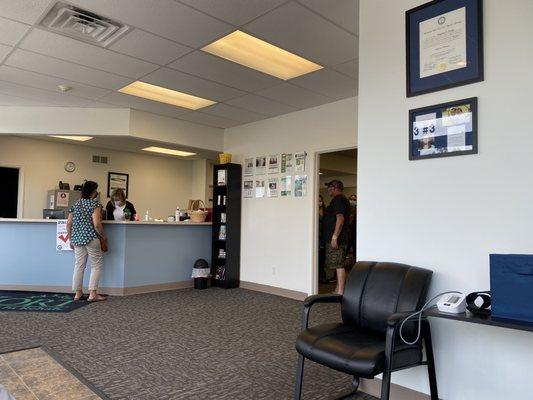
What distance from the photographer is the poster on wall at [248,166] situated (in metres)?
6.50

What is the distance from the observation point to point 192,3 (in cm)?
299

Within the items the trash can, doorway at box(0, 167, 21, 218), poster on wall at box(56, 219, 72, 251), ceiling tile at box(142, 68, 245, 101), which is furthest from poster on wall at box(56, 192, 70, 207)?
ceiling tile at box(142, 68, 245, 101)

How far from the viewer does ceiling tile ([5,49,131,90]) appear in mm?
4098

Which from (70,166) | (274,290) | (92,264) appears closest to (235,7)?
(92,264)

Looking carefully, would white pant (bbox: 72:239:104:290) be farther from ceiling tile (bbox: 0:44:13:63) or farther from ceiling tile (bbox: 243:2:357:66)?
ceiling tile (bbox: 243:2:357:66)

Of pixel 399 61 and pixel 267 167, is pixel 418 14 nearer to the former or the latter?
pixel 399 61

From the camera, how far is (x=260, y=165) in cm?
634

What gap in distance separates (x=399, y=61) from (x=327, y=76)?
6.66 feet

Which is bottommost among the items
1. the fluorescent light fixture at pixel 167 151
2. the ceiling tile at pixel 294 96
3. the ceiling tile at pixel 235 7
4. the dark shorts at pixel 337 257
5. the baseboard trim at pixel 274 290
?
the baseboard trim at pixel 274 290

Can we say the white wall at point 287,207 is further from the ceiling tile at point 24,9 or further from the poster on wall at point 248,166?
the ceiling tile at point 24,9

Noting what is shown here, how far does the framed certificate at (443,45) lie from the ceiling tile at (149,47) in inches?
88.4

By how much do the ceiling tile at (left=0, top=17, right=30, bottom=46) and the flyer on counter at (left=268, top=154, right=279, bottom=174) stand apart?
3.61 meters

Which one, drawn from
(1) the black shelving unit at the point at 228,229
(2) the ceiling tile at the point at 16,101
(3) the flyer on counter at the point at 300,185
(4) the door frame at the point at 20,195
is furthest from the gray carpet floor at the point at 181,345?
(4) the door frame at the point at 20,195

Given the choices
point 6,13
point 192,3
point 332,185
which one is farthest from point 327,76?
point 6,13
